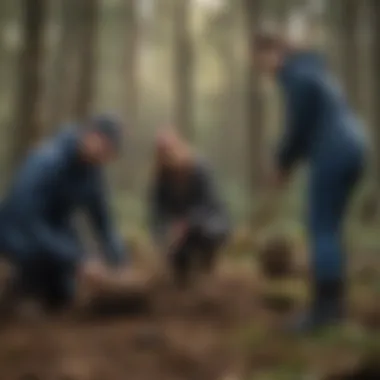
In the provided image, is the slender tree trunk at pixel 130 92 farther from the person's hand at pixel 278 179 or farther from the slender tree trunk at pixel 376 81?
the slender tree trunk at pixel 376 81

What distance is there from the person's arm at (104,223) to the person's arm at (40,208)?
0.06 m

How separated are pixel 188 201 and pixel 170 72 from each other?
9.7 inches

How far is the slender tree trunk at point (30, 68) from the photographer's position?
195cm

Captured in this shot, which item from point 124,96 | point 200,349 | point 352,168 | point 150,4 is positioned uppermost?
point 150,4

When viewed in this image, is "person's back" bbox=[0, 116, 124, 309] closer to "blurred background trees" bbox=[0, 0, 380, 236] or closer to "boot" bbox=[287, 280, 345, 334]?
"blurred background trees" bbox=[0, 0, 380, 236]

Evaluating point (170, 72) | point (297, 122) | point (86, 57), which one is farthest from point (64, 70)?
point (297, 122)

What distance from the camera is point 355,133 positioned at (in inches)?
76.2

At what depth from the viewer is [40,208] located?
1952 millimetres

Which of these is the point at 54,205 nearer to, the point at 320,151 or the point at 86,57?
the point at 86,57

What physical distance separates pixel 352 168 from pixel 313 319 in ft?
0.94

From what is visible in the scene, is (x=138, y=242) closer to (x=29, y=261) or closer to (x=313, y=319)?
(x=29, y=261)

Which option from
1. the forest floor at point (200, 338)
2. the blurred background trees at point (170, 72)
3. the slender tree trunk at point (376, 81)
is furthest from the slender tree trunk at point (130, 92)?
the slender tree trunk at point (376, 81)

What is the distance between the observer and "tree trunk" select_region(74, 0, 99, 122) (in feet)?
6.39

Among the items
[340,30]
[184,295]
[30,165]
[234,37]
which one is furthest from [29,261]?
[340,30]
